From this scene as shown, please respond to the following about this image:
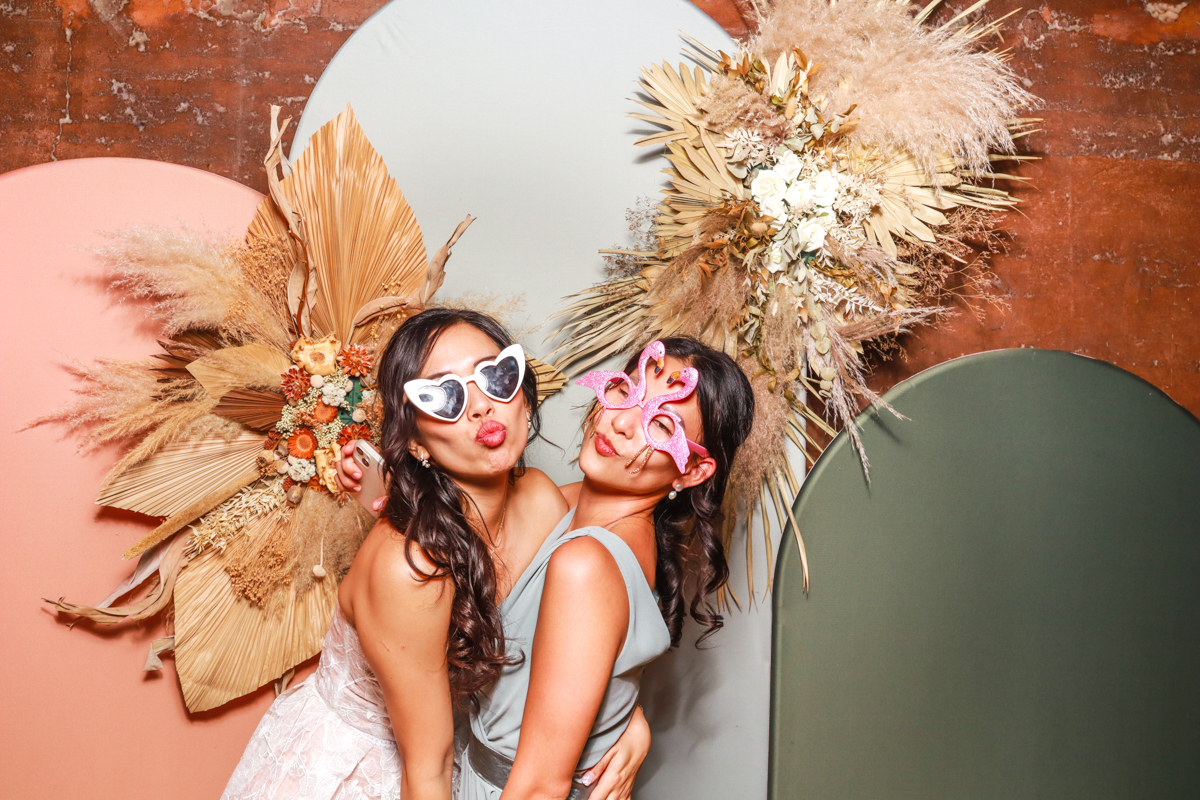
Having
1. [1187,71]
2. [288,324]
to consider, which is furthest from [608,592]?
[1187,71]

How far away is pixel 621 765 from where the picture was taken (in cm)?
180

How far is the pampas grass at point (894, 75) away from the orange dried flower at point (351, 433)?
4.94ft

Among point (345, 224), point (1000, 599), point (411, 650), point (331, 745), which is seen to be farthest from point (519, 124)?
point (1000, 599)

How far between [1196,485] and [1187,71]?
138 cm

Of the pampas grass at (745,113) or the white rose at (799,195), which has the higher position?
the pampas grass at (745,113)

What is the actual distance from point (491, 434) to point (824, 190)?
1.14 meters

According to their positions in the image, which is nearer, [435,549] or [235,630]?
[435,549]

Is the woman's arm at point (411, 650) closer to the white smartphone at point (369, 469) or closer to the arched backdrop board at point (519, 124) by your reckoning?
the white smartphone at point (369, 469)

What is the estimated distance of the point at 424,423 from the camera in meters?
1.52

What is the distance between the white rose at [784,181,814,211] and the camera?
1888 millimetres

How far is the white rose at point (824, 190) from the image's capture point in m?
1.90

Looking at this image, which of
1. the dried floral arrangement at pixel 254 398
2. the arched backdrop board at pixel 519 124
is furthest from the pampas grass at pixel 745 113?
the dried floral arrangement at pixel 254 398

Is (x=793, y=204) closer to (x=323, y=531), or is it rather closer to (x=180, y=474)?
(x=323, y=531)

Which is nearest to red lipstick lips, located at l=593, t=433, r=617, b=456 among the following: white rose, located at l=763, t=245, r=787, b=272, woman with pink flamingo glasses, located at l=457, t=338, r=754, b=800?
woman with pink flamingo glasses, located at l=457, t=338, r=754, b=800
